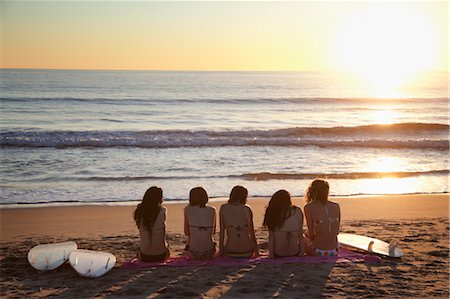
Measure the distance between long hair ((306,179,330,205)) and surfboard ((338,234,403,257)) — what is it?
36.2 inches

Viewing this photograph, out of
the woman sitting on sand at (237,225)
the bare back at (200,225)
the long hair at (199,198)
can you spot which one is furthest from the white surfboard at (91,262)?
the woman sitting on sand at (237,225)

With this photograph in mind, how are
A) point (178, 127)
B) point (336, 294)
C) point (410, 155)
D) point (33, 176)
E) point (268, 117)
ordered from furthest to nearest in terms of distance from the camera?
point (268, 117) → point (178, 127) → point (410, 155) → point (33, 176) → point (336, 294)

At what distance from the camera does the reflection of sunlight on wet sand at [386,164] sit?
16538 mm

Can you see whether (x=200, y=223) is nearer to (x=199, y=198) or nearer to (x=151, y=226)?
(x=199, y=198)

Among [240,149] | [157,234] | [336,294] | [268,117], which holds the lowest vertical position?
[336,294]

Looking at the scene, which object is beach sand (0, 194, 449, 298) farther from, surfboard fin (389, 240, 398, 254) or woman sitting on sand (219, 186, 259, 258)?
woman sitting on sand (219, 186, 259, 258)

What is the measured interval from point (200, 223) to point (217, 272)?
0.74m

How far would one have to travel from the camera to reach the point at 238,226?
24.8 ft

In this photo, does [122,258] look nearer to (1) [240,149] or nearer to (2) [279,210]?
(2) [279,210]

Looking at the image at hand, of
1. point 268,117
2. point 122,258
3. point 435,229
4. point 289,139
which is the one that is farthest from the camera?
point 268,117

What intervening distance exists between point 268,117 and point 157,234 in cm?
2677

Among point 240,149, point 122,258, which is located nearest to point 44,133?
point 240,149

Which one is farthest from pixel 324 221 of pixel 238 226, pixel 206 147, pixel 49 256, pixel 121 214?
pixel 206 147

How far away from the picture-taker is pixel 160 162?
1742 cm
